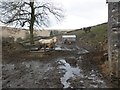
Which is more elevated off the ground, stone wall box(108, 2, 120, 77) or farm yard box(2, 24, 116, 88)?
stone wall box(108, 2, 120, 77)

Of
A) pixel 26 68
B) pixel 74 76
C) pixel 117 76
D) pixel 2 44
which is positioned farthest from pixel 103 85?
pixel 2 44

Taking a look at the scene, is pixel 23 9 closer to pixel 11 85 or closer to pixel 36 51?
pixel 36 51

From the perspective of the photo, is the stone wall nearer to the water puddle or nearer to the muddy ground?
the muddy ground

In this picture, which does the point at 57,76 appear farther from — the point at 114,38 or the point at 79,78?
the point at 114,38

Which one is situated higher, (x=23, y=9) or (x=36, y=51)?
(x=23, y=9)

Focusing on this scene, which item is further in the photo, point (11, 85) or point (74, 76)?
point (74, 76)

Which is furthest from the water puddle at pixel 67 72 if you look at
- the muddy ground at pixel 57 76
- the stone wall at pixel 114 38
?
the stone wall at pixel 114 38

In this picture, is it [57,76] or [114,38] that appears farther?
[57,76]

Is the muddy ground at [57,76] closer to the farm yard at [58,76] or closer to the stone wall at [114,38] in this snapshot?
the farm yard at [58,76]

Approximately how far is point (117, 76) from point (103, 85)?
0.74 metres

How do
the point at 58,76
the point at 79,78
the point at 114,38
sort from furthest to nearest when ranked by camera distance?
the point at 58,76 → the point at 79,78 → the point at 114,38

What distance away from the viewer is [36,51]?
16.1m

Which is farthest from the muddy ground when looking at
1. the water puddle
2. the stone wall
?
the stone wall

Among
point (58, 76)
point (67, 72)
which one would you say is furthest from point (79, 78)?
point (67, 72)
